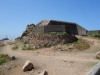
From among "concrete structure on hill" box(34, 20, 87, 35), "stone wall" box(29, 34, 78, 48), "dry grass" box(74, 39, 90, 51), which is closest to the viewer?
"dry grass" box(74, 39, 90, 51)

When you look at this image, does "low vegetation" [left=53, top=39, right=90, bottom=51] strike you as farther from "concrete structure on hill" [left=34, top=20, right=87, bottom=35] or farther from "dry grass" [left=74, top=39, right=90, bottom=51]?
"concrete structure on hill" [left=34, top=20, right=87, bottom=35]

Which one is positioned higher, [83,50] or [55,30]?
[55,30]

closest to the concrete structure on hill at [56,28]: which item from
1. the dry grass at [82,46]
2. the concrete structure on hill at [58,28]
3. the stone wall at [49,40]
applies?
the concrete structure on hill at [58,28]

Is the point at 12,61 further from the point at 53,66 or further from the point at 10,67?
the point at 53,66

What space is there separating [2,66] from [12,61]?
1.00 metres

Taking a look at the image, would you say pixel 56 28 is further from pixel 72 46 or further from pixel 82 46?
pixel 82 46

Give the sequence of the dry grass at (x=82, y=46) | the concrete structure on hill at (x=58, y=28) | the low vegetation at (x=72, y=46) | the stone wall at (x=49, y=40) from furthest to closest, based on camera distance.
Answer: the concrete structure on hill at (x=58, y=28), the stone wall at (x=49, y=40), the dry grass at (x=82, y=46), the low vegetation at (x=72, y=46)

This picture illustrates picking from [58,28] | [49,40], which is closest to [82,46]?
[49,40]

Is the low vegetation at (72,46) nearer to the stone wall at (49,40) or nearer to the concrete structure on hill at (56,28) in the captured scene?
the stone wall at (49,40)

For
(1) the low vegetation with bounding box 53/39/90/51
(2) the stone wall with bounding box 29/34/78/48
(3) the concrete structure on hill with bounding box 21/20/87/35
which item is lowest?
(1) the low vegetation with bounding box 53/39/90/51

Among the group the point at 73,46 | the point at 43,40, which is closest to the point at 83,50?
the point at 73,46

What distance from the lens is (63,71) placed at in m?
12.5

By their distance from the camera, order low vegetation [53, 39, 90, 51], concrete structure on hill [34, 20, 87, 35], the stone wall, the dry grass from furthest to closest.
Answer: concrete structure on hill [34, 20, 87, 35] → the stone wall → the dry grass → low vegetation [53, 39, 90, 51]

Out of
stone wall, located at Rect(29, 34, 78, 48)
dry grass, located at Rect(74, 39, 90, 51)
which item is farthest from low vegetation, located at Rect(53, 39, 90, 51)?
stone wall, located at Rect(29, 34, 78, 48)
